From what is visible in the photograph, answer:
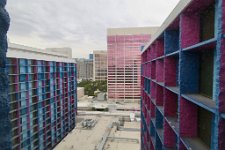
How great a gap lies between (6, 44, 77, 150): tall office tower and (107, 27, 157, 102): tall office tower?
25.4m

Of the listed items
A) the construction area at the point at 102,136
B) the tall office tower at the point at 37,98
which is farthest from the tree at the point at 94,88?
the tall office tower at the point at 37,98

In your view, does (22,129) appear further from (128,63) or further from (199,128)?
(128,63)

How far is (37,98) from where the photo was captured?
19891 mm

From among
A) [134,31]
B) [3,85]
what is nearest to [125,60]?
[134,31]

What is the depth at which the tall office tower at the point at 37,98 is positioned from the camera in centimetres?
1672

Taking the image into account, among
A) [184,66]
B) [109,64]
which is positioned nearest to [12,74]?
[184,66]

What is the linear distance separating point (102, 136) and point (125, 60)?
28284 millimetres

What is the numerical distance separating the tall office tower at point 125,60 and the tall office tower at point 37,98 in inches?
998

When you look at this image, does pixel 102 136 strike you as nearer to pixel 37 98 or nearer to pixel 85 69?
pixel 37 98

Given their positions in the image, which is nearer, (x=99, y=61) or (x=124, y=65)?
(x=124, y=65)

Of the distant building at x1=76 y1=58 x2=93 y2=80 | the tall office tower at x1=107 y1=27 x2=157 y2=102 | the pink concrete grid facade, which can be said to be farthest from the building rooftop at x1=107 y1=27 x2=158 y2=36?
the distant building at x1=76 y1=58 x2=93 y2=80

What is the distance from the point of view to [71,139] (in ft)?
87.2

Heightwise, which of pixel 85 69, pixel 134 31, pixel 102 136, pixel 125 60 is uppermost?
pixel 134 31

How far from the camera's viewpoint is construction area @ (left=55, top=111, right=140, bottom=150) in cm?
2428
